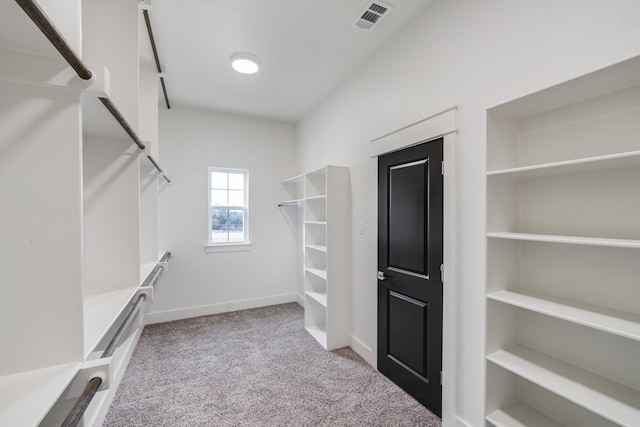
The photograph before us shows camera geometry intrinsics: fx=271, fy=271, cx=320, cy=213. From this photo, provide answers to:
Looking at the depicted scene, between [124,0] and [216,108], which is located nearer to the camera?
[124,0]

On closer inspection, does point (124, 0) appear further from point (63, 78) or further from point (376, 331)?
point (376, 331)

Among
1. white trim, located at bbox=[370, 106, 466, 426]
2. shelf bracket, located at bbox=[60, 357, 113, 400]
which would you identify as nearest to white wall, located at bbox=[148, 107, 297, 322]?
white trim, located at bbox=[370, 106, 466, 426]

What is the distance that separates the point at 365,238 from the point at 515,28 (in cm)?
195

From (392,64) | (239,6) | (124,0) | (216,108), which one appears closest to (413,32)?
(392,64)

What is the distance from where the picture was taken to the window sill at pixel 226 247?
4.12 meters

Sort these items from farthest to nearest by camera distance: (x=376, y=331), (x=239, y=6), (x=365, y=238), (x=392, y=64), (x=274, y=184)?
(x=274, y=184)
(x=365, y=238)
(x=376, y=331)
(x=392, y=64)
(x=239, y=6)

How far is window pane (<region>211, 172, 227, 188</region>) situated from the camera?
426 centimetres

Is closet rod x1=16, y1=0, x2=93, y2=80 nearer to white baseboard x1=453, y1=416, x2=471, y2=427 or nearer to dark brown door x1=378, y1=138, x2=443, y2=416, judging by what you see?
dark brown door x1=378, y1=138, x2=443, y2=416

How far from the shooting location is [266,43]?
8.32ft

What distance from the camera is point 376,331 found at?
2.65 metres

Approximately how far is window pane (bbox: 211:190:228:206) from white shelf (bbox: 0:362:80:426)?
Answer: 365 cm

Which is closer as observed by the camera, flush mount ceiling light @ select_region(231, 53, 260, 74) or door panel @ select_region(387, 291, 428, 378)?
door panel @ select_region(387, 291, 428, 378)

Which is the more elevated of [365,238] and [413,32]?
[413,32]

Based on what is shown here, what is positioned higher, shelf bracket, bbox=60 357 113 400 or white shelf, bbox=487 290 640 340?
white shelf, bbox=487 290 640 340
